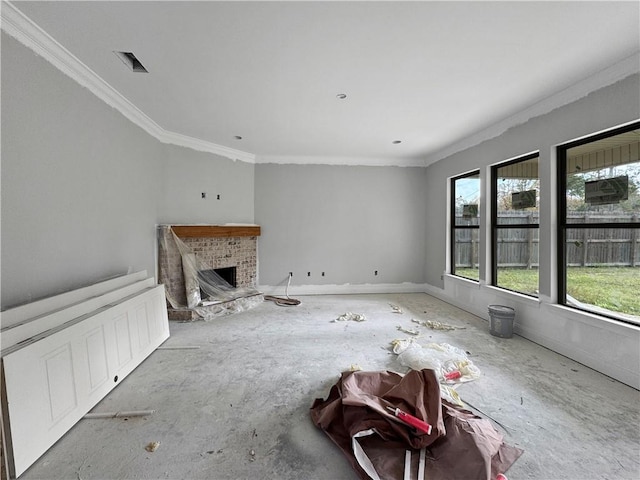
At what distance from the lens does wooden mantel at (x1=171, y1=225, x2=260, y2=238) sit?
405 cm

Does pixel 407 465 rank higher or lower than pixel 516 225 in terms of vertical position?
lower

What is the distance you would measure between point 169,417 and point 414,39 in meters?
3.24

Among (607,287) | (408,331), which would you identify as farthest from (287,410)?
(607,287)

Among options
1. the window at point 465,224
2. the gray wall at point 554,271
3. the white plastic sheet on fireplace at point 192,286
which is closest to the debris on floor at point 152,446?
the white plastic sheet on fireplace at point 192,286

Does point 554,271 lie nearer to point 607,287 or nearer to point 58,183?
point 607,287

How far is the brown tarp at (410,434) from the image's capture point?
139cm

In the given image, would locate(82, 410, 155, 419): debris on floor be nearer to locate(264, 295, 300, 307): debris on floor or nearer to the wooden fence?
locate(264, 295, 300, 307): debris on floor

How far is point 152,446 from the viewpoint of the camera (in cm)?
159

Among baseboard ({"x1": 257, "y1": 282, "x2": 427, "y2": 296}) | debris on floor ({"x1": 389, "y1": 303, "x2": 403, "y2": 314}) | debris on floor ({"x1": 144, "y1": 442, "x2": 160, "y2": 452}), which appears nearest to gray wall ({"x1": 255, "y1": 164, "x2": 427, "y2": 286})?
baseboard ({"x1": 257, "y1": 282, "x2": 427, "y2": 296})

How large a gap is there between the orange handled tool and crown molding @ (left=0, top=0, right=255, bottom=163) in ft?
11.6

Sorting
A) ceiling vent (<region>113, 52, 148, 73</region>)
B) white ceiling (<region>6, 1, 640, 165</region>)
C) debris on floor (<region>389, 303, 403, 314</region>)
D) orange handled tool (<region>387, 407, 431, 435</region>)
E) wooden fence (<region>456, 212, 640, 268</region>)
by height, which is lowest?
debris on floor (<region>389, 303, 403, 314</region>)

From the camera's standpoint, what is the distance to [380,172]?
5.57 meters

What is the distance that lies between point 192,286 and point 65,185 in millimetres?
2088

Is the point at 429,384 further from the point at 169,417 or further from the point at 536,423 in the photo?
the point at 169,417
